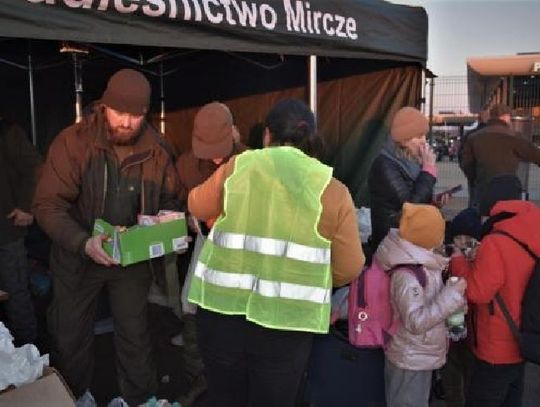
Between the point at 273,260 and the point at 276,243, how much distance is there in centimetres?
6

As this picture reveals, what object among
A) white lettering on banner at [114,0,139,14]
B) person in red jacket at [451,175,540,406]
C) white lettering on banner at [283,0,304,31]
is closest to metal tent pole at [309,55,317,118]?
white lettering on banner at [283,0,304,31]

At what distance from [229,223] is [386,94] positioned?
414 centimetres

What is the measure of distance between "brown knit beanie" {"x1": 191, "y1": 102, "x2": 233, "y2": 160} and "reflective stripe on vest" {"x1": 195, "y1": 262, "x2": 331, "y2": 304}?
123 centimetres

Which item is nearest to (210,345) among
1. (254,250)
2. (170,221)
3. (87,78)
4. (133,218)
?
(254,250)

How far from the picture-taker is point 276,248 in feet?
6.67

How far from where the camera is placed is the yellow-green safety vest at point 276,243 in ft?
6.61

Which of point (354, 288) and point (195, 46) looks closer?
point (354, 288)

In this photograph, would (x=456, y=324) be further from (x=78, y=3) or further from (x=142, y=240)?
(x=78, y=3)

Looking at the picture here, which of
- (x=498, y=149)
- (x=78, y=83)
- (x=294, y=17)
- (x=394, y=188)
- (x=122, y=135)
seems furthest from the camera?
(x=498, y=149)

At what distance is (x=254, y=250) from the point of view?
2059mm

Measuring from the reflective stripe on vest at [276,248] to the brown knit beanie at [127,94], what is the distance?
1045 mm

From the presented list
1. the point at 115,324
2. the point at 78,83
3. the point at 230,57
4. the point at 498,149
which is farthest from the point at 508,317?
the point at 498,149

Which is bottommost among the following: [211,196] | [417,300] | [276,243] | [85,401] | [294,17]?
[85,401]

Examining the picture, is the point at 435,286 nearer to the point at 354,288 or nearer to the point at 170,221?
the point at 354,288
